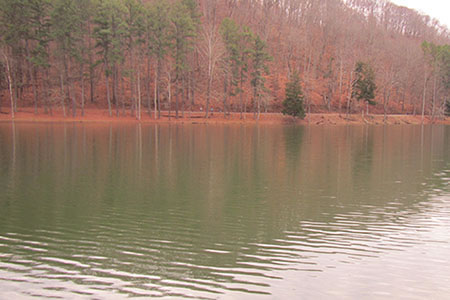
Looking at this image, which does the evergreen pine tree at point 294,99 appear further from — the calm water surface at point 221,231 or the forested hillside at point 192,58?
the calm water surface at point 221,231

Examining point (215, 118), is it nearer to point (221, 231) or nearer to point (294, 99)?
point (294, 99)

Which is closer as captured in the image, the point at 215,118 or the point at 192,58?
the point at 215,118

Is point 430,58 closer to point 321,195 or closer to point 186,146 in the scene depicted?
point 186,146

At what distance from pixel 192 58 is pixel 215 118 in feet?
51.9

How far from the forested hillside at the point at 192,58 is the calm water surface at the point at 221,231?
134 feet

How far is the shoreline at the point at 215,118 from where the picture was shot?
2142 inches

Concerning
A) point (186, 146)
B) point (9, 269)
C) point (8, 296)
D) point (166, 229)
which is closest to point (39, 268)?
point (9, 269)

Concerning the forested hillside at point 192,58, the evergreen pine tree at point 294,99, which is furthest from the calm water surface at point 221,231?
the evergreen pine tree at point 294,99

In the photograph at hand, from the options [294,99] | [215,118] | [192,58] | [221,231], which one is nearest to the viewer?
[221,231]

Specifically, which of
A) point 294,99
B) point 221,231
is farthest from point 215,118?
point 221,231

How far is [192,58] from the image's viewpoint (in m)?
73.2

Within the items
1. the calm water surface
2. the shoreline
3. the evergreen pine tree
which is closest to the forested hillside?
the shoreline

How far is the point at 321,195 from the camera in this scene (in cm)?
1485

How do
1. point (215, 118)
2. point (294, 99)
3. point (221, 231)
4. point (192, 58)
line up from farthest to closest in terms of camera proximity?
point (192, 58) → point (294, 99) → point (215, 118) → point (221, 231)
